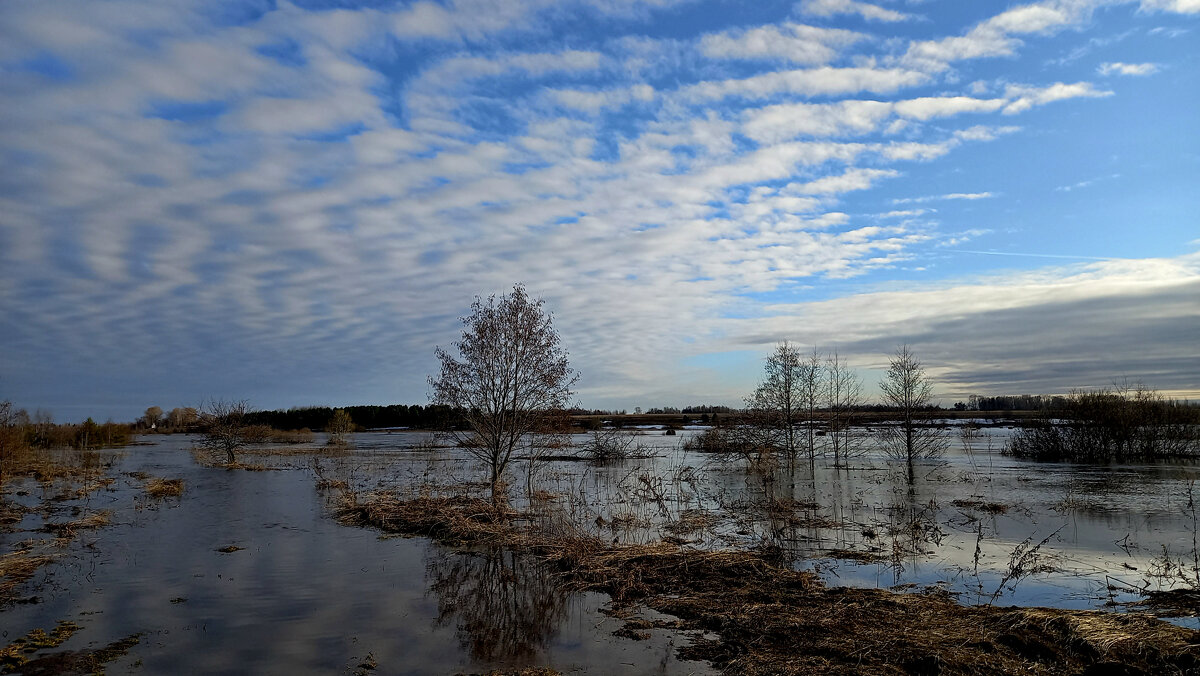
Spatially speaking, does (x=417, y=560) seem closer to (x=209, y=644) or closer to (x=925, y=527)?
(x=209, y=644)

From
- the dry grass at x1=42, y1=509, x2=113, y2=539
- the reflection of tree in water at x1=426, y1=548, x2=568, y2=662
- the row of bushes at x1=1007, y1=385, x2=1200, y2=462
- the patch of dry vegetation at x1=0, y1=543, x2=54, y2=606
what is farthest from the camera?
the row of bushes at x1=1007, y1=385, x2=1200, y2=462

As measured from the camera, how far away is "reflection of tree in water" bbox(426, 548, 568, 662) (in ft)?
24.5

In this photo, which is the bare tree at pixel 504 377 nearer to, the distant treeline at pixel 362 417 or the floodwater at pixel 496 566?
the floodwater at pixel 496 566

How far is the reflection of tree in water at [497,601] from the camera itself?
7457mm

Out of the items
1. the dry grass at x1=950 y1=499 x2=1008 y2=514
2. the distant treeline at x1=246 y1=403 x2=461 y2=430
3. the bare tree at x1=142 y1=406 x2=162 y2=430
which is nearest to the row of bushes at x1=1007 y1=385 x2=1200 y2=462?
the dry grass at x1=950 y1=499 x2=1008 y2=514

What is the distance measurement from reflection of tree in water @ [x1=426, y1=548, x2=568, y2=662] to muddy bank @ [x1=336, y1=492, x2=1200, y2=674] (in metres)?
0.69

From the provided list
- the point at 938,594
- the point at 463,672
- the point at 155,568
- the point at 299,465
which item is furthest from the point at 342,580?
the point at 299,465

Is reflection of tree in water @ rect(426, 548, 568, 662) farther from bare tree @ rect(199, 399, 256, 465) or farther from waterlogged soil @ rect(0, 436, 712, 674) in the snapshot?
bare tree @ rect(199, 399, 256, 465)

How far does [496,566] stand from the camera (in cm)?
1145

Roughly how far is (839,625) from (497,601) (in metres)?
4.49

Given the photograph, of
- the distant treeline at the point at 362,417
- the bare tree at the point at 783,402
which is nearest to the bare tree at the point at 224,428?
the bare tree at the point at 783,402

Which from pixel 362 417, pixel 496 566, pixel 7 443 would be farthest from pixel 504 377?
pixel 362 417

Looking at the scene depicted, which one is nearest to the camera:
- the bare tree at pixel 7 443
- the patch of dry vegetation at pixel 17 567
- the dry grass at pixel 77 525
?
the patch of dry vegetation at pixel 17 567

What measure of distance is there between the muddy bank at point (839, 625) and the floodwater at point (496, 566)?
609mm
